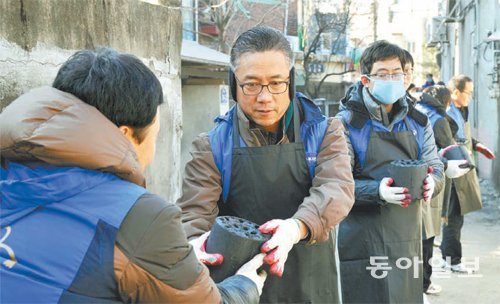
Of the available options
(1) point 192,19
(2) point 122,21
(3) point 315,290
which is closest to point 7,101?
(2) point 122,21

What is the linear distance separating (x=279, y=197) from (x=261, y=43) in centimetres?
69

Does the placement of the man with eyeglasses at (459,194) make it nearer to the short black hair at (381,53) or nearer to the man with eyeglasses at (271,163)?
the short black hair at (381,53)

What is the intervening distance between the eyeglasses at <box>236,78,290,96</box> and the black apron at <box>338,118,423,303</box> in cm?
144

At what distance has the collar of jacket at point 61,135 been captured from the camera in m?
1.59

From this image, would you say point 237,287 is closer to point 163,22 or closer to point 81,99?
point 81,99

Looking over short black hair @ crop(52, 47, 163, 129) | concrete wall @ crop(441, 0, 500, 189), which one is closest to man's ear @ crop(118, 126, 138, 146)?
short black hair @ crop(52, 47, 163, 129)

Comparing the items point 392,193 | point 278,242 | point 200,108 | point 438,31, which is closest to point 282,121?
point 278,242

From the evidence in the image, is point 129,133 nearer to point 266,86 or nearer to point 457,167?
point 266,86

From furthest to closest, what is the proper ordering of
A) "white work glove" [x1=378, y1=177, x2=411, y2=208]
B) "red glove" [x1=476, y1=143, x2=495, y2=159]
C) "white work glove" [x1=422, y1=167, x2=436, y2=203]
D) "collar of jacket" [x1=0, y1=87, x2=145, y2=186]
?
"red glove" [x1=476, y1=143, x2=495, y2=159] < "white work glove" [x1=422, y1=167, x2=436, y2=203] < "white work glove" [x1=378, y1=177, x2=411, y2=208] < "collar of jacket" [x1=0, y1=87, x2=145, y2=186]

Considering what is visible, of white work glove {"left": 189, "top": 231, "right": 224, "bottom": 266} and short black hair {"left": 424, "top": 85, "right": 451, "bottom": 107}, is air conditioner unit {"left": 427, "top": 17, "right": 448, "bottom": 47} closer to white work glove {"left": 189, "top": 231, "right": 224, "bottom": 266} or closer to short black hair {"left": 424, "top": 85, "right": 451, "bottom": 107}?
short black hair {"left": 424, "top": 85, "right": 451, "bottom": 107}

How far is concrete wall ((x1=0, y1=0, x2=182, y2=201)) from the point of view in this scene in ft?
10.3

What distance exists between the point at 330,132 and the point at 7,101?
5.24ft

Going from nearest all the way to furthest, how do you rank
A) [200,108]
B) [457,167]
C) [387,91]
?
[387,91] < [457,167] < [200,108]

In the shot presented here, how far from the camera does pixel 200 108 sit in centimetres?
A: 971
